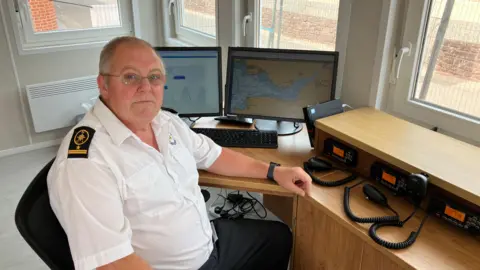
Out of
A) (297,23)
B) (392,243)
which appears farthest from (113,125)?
(297,23)

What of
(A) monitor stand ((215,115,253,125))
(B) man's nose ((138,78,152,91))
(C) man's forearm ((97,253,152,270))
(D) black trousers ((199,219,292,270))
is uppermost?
(B) man's nose ((138,78,152,91))

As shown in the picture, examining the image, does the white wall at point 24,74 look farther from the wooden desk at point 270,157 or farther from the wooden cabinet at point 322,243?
the wooden cabinet at point 322,243

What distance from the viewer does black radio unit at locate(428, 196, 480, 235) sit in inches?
46.0

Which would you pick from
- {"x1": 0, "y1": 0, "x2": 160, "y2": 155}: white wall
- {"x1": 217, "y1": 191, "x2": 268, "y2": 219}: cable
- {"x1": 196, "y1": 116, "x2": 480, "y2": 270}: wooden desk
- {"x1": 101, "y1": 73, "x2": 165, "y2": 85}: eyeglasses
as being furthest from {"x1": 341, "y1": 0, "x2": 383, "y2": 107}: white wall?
{"x1": 0, "y1": 0, "x2": 160, "y2": 155}: white wall

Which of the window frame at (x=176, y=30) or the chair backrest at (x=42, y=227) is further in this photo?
the window frame at (x=176, y=30)

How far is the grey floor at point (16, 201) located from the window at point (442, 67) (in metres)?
1.12

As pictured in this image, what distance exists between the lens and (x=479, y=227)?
3.80ft

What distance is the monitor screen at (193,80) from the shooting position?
79.7 inches

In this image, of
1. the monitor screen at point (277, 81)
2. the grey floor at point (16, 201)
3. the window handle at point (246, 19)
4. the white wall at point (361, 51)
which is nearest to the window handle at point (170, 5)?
the window handle at point (246, 19)

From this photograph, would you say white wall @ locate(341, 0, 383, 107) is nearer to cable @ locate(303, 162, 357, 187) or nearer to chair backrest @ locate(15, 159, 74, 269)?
cable @ locate(303, 162, 357, 187)

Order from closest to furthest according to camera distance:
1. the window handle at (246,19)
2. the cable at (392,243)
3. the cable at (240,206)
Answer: the cable at (392,243) < the cable at (240,206) < the window handle at (246,19)

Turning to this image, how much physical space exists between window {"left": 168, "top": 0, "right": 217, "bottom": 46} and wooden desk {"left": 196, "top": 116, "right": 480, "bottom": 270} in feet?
5.45

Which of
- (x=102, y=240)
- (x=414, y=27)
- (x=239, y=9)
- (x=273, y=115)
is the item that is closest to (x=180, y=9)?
(x=239, y=9)

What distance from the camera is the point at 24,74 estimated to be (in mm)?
3195
